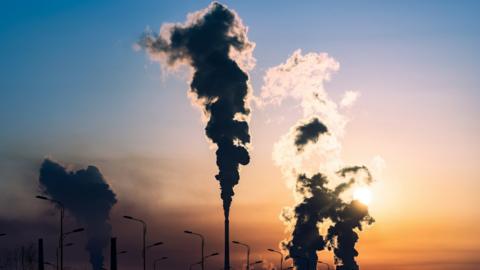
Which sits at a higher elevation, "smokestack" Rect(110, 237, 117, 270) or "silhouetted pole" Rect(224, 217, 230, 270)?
"silhouetted pole" Rect(224, 217, 230, 270)

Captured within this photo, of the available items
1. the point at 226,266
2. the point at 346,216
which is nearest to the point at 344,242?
the point at 346,216

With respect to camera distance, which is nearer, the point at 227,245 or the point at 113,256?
the point at 113,256

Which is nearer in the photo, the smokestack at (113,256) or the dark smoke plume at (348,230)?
the smokestack at (113,256)

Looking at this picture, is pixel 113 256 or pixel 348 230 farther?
pixel 348 230

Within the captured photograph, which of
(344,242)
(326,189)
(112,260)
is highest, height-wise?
(326,189)

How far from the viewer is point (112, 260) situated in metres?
118

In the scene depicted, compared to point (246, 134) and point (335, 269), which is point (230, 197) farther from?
point (335, 269)

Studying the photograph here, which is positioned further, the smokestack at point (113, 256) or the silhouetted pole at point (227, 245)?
the silhouetted pole at point (227, 245)

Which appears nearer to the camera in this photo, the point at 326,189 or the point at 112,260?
the point at 112,260

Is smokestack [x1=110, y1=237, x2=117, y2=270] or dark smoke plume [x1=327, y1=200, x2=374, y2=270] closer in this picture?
smokestack [x1=110, y1=237, x2=117, y2=270]

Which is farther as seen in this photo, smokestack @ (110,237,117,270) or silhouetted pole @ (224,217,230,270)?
silhouetted pole @ (224,217,230,270)

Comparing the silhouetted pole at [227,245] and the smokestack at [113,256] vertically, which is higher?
the silhouetted pole at [227,245]

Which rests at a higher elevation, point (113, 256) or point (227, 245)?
point (227, 245)

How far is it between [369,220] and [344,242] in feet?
25.7
